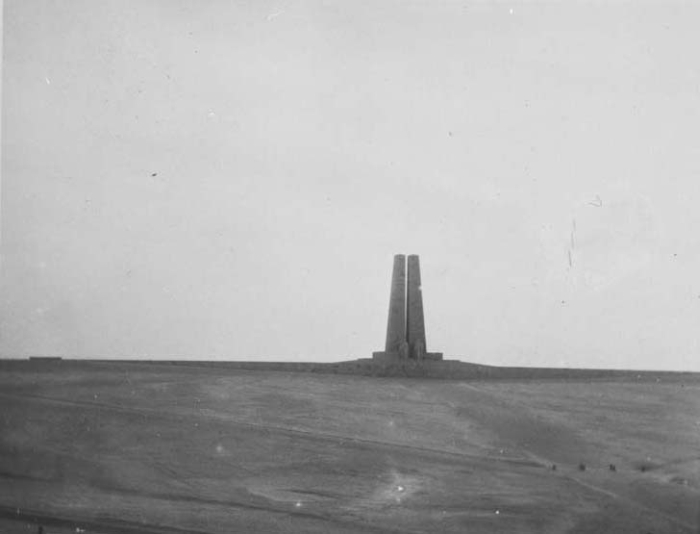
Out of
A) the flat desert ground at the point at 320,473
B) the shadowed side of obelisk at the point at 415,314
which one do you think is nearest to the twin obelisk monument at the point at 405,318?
the shadowed side of obelisk at the point at 415,314

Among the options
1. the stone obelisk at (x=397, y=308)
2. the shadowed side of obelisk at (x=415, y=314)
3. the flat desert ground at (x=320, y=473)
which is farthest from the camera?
the stone obelisk at (x=397, y=308)

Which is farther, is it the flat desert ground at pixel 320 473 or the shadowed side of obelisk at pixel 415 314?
the shadowed side of obelisk at pixel 415 314

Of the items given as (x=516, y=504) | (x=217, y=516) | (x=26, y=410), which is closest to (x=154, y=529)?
(x=217, y=516)

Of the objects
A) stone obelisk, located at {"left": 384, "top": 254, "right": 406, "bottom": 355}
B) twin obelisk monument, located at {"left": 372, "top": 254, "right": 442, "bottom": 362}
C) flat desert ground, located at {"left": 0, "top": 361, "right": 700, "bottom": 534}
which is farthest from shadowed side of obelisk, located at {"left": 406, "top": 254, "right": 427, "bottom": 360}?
flat desert ground, located at {"left": 0, "top": 361, "right": 700, "bottom": 534}

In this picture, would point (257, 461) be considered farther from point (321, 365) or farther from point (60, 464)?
point (321, 365)

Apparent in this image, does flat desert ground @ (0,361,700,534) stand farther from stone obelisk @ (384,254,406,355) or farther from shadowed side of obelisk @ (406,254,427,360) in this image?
stone obelisk @ (384,254,406,355)

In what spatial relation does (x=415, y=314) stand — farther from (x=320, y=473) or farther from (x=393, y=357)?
(x=320, y=473)

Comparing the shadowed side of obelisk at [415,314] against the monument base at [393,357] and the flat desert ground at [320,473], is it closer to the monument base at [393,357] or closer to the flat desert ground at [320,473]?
the monument base at [393,357]
